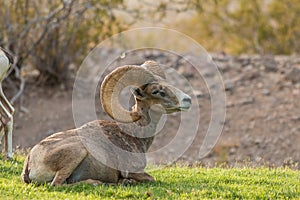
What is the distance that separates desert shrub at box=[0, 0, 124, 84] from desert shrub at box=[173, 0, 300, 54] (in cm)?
719

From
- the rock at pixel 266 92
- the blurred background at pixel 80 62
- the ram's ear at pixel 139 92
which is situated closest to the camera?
the ram's ear at pixel 139 92

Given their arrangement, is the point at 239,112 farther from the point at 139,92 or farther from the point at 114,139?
the point at 114,139

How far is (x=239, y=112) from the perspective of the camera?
2069cm

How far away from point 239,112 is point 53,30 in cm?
557

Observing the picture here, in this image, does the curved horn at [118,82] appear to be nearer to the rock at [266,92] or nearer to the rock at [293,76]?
the rock at [266,92]

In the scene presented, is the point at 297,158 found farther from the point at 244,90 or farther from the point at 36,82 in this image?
the point at 36,82

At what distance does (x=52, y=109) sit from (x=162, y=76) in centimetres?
1041

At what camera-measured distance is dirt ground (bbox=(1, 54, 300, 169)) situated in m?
19.1

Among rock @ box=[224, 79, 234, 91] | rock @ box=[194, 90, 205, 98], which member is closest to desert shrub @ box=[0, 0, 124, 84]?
rock @ box=[194, 90, 205, 98]

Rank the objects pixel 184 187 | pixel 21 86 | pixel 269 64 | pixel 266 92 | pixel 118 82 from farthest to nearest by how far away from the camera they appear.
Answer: pixel 269 64
pixel 266 92
pixel 21 86
pixel 118 82
pixel 184 187

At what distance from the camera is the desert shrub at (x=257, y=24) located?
90.3 ft

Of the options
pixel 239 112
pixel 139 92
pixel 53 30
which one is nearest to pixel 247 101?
pixel 239 112

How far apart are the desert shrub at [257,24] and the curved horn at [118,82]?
695 inches

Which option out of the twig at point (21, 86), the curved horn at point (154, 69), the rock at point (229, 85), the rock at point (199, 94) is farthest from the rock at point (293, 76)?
the curved horn at point (154, 69)
